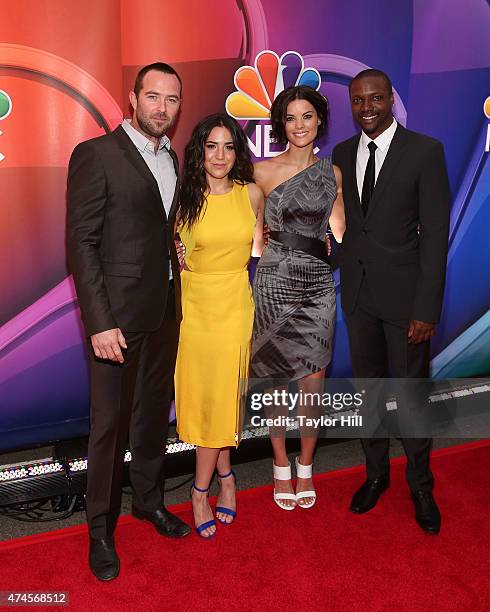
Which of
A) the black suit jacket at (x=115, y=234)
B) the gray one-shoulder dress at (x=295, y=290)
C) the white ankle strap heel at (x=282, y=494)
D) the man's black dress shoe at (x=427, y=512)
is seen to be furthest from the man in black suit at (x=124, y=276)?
the man's black dress shoe at (x=427, y=512)

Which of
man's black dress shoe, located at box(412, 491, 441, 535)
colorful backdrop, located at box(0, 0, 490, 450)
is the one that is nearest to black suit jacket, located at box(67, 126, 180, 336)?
colorful backdrop, located at box(0, 0, 490, 450)

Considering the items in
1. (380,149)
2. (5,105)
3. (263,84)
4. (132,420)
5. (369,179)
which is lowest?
(132,420)

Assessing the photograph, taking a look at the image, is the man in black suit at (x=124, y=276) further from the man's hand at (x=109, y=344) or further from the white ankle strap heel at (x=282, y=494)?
the white ankle strap heel at (x=282, y=494)

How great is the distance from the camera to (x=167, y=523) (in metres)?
2.79

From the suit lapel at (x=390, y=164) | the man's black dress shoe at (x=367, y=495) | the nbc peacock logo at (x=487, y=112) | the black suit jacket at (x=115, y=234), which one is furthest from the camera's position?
the nbc peacock logo at (x=487, y=112)

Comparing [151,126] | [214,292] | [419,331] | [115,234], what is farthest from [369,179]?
[115,234]

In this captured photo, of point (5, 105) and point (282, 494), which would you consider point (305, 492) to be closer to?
point (282, 494)

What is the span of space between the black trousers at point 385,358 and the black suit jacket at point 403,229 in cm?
7

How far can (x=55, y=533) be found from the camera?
2.85 meters

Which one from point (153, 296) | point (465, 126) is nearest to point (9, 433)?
point (153, 296)

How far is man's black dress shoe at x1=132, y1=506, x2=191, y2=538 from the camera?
276cm

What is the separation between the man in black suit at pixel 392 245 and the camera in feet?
8.46

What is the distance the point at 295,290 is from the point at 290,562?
1138 mm

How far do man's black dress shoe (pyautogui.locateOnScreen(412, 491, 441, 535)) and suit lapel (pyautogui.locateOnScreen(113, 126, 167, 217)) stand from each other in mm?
1769
